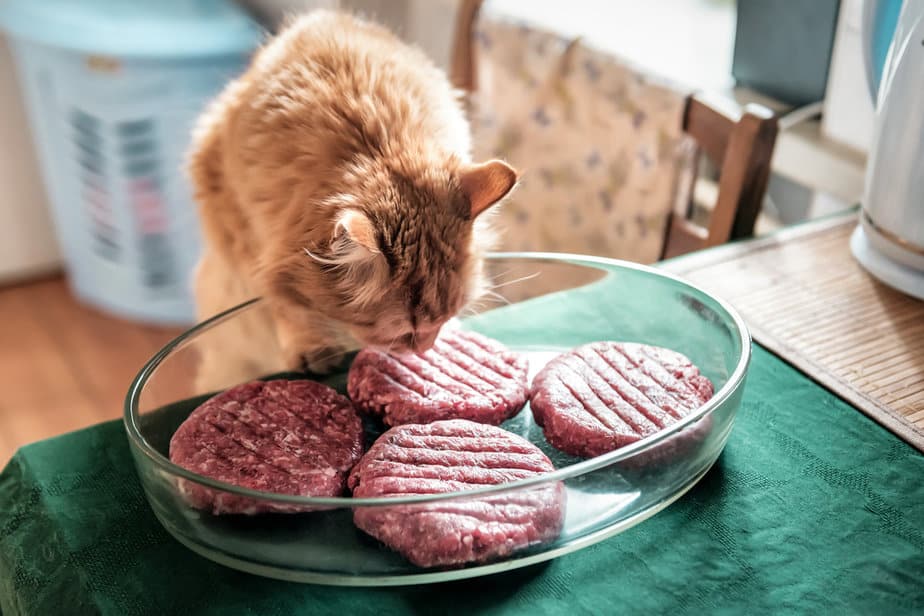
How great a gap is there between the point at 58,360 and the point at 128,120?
69 cm

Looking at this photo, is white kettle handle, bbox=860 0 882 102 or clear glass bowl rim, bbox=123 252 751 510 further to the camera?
white kettle handle, bbox=860 0 882 102

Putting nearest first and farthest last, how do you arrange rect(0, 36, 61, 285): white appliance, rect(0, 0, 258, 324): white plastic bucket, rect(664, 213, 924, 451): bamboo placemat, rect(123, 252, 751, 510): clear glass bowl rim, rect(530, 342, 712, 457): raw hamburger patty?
Answer: rect(123, 252, 751, 510): clear glass bowl rim, rect(530, 342, 712, 457): raw hamburger patty, rect(664, 213, 924, 451): bamboo placemat, rect(0, 0, 258, 324): white plastic bucket, rect(0, 36, 61, 285): white appliance

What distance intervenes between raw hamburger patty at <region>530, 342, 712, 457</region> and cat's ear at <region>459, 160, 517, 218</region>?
0.18 metres

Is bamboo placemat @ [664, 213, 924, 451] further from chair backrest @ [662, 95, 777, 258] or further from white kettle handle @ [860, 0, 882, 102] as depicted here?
white kettle handle @ [860, 0, 882, 102]

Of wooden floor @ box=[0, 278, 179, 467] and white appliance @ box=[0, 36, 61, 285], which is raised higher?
white appliance @ box=[0, 36, 61, 285]

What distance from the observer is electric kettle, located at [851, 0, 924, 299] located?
0.90m

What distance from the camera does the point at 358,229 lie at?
2.56 feet

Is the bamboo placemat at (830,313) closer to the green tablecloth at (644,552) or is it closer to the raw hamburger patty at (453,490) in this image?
the green tablecloth at (644,552)

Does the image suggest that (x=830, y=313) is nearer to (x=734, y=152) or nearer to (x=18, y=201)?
(x=734, y=152)

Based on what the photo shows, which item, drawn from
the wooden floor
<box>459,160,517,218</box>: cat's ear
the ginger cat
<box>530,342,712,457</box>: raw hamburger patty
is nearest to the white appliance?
the wooden floor

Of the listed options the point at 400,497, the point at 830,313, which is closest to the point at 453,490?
the point at 400,497

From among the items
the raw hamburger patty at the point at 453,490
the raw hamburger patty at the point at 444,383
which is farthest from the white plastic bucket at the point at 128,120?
the raw hamburger patty at the point at 453,490

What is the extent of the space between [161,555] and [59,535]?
0.09 metres

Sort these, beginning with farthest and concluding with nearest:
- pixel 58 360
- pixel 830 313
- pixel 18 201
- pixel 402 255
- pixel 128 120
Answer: pixel 18 201, pixel 58 360, pixel 128 120, pixel 830 313, pixel 402 255
